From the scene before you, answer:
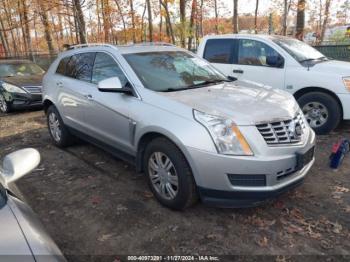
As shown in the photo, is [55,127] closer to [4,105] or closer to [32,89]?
[32,89]

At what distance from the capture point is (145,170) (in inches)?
147

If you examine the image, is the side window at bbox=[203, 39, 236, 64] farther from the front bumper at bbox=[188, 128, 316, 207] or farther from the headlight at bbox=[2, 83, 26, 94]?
the headlight at bbox=[2, 83, 26, 94]

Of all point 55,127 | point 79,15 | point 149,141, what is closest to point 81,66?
point 55,127

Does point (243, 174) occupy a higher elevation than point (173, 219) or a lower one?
higher

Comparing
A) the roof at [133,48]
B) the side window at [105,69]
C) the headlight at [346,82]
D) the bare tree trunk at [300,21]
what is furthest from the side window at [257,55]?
the bare tree trunk at [300,21]

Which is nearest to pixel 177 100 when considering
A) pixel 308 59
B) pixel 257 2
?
pixel 308 59

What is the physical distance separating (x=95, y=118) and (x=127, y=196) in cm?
124

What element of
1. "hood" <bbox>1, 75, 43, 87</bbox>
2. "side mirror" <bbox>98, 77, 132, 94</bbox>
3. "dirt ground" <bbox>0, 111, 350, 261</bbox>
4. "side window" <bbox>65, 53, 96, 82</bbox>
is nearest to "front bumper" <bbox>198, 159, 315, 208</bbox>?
"dirt ground" <bbox>0, 111, 350, 261</bbox>

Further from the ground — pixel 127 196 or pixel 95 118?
pixel 95 118

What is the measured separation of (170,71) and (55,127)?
2.75m

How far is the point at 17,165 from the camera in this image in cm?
218

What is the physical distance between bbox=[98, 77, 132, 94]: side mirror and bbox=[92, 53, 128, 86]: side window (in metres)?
0.17

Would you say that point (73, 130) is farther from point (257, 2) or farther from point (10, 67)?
point (257, 2)

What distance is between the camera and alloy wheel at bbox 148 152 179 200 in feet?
11.0
